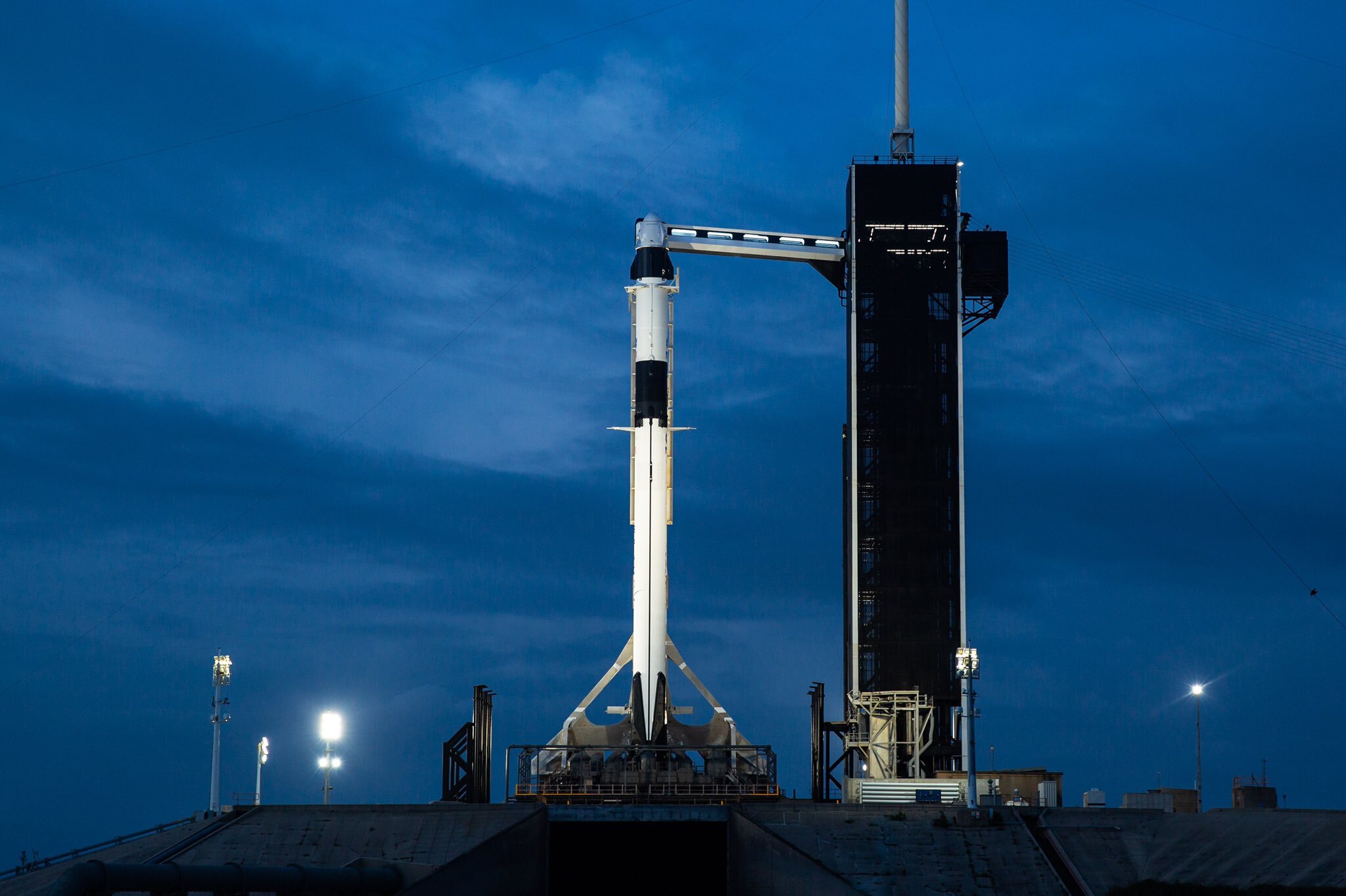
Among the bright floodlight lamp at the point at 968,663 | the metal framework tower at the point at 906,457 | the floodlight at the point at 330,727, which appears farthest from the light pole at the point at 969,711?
the floodlight at the point at 330,727

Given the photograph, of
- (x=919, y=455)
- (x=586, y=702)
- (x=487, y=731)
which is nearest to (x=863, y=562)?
(x=919, y=455)

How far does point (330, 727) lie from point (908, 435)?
27134 mm

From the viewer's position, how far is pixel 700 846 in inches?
2087

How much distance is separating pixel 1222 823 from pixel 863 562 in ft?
76.2

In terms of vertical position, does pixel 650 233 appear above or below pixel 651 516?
above

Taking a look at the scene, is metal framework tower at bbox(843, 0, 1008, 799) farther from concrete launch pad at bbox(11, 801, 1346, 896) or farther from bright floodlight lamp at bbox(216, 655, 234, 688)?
bright floodlight lamp at bbox(216, 655, 234, 688)

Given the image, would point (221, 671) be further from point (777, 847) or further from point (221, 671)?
point (777, 847)

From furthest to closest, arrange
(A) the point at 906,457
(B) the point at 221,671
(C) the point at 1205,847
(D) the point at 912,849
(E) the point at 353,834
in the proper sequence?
(A) the point at 906,457 < (B) the point at 221,671 < (E) the point at 353,834 < (D) the point at 912,849 < (C) the point at 1205,847

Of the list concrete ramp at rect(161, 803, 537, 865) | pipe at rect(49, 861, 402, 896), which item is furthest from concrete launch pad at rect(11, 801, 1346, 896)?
pipe at rect(49, 861, 402, 896)

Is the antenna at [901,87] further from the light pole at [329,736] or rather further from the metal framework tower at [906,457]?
the light pole at [329,736]

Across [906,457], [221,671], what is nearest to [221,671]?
[221,671]

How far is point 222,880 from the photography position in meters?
37.1

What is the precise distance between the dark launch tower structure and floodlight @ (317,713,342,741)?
72.3ft

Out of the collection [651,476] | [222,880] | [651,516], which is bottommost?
[222,880]
